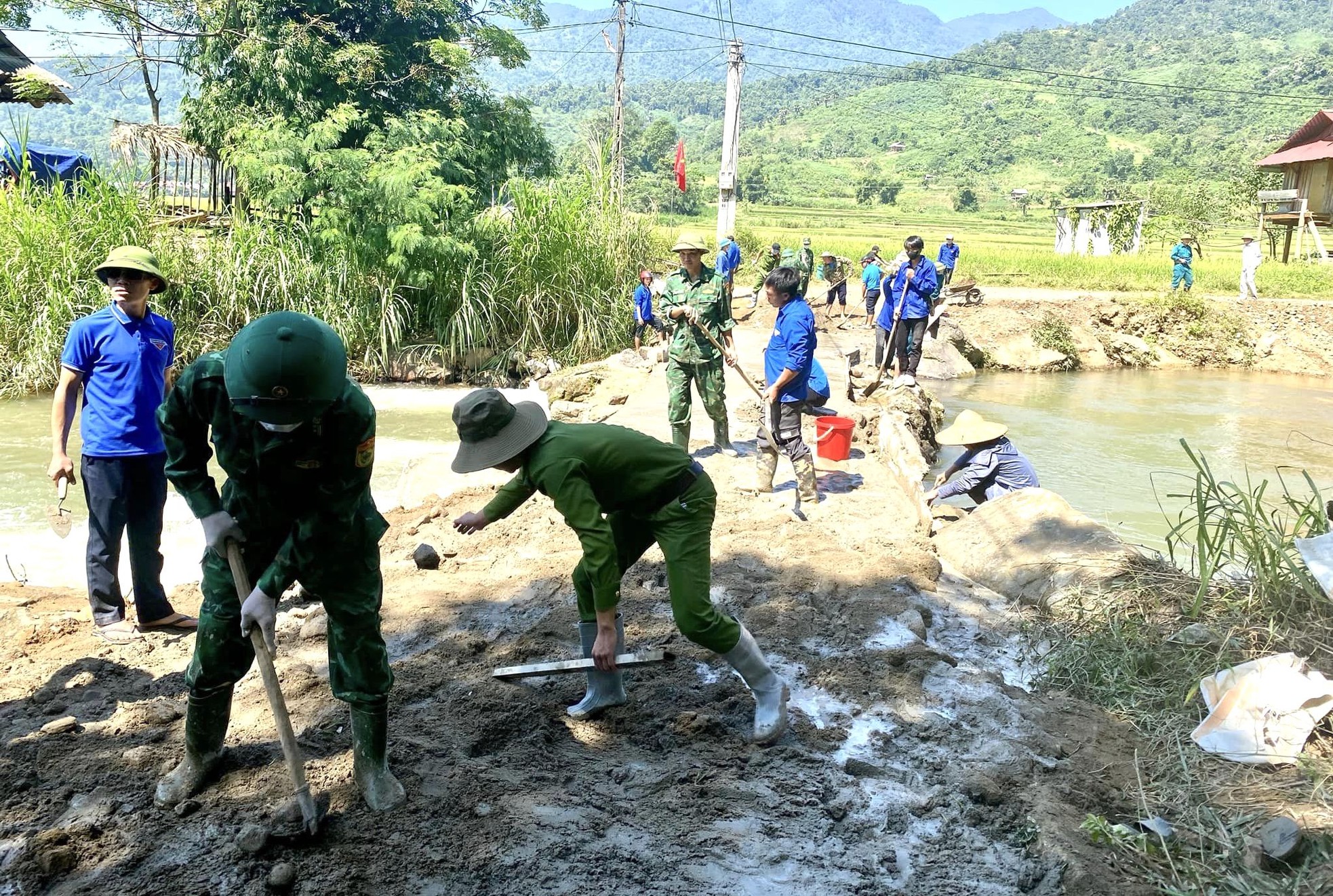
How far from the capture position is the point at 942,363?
52.5 feet

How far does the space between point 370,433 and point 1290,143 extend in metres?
39.5

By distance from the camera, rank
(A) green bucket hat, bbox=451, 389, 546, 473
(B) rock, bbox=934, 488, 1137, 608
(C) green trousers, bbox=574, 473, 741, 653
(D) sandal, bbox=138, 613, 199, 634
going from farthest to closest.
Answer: (B) rock, bbox=934, 488, 1137, 608 → (D) sandal, bbox=138, 613, 199, 634 → (C) green trousers, bbox=574, 473, 741, 653 → (A) green bucket hat, bbox=451, 389, 546, 473

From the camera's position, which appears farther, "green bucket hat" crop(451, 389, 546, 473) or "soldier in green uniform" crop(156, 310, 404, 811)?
"green bucket hat" crop(451, 389, 546, 473)

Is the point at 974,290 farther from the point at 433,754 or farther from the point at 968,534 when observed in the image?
the point at 433,754

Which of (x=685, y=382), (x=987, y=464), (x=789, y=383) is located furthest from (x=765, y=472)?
(x=987, y=464)

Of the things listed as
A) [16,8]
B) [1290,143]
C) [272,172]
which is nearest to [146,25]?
[272,172]

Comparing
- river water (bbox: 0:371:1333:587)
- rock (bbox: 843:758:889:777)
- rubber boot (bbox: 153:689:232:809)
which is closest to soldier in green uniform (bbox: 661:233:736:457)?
river water (bbox: 0:371:1333:587)

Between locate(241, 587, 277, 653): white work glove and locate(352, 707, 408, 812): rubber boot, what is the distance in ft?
1.39

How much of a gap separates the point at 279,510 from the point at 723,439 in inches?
221

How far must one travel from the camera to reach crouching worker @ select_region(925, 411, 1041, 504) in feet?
21.1

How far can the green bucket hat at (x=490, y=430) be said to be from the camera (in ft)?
10.1

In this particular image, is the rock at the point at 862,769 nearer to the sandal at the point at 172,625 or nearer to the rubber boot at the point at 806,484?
the sandal at the point at 172,625

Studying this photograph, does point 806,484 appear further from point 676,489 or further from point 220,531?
point 220,531

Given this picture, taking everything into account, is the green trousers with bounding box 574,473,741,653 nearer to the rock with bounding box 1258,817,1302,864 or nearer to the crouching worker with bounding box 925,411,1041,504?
the rock with bounding box 1258,817,1302,864
